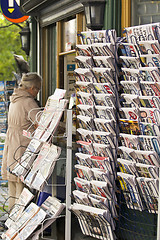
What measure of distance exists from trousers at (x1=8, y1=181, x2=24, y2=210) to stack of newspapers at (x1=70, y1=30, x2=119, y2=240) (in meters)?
1.71

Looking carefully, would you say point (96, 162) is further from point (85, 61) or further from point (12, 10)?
point (12, 10)

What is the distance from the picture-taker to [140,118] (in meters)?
3.66

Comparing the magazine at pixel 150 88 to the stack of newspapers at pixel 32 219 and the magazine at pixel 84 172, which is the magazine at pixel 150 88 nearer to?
the magazine at pixel 84 172

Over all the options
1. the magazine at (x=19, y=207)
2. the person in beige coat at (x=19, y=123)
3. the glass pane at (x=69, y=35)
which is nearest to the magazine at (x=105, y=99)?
the magazine at (x=19, y=207)

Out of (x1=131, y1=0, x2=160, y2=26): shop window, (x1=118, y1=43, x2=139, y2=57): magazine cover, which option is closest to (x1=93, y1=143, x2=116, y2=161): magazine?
(x1=118, y1=43, x2=139, y2=57): magazine cover

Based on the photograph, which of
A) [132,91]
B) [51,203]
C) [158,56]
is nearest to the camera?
[158,56]

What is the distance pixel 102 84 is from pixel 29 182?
1431mm

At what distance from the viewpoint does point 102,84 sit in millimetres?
3975

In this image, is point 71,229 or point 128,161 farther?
point 71,229

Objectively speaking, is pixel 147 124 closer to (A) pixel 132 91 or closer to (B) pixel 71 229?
(A) pixel 132 91

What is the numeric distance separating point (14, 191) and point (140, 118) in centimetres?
278

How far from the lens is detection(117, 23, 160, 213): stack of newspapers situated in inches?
140

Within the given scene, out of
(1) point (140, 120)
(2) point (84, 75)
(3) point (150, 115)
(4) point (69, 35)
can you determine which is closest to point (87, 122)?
(2) point (84, 75)

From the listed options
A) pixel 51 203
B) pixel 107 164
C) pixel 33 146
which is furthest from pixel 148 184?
pixel 33 146
